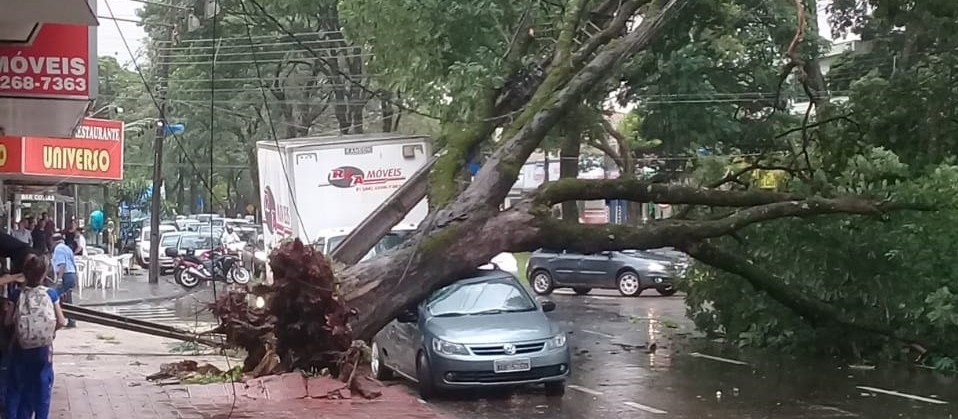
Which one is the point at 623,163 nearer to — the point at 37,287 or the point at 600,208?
the point at 37,287

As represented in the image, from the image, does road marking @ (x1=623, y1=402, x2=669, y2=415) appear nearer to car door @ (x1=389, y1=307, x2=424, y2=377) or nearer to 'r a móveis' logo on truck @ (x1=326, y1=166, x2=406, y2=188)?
car door @ (x1=389, y1=307, x2=424, y2=377)

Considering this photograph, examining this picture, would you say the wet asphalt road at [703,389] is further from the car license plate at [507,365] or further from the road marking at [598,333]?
the car license plate at [507,365]

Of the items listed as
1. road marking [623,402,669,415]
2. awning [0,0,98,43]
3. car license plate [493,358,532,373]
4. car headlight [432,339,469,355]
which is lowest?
road marking [623,402,669,415]

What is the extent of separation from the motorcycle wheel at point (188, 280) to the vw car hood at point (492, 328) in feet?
72.7

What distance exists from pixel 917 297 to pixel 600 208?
198ft

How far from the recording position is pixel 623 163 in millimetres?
32844

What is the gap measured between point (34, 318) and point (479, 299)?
6.95 metres

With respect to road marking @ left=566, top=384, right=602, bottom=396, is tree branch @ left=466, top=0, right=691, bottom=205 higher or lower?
higher

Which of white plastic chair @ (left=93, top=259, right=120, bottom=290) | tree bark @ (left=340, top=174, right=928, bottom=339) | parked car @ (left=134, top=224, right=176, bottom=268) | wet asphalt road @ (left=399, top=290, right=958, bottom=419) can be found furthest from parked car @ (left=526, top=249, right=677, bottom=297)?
parked car @ (left=134, top=224, right=176, bottom=268)

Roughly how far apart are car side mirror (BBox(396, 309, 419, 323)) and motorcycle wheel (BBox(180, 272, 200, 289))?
21.6 metres

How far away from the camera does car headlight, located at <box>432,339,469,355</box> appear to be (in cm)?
1365

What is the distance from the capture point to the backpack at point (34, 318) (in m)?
8.84

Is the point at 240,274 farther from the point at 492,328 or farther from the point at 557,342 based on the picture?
the point at 557,342

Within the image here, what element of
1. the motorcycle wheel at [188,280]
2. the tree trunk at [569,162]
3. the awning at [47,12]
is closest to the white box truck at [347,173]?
the tree trunk at [569,162]
